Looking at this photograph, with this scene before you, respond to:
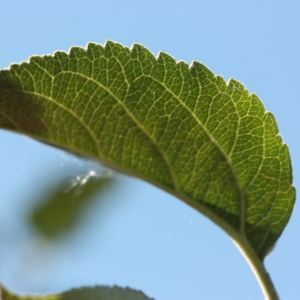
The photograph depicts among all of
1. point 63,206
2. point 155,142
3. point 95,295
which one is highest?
point 155,142

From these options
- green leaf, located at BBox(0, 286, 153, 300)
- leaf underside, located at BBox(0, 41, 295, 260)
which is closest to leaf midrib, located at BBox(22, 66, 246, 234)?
leaf underside, located at BBox(0, 41, 295, 260)

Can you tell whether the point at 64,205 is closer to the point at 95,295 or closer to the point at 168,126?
the point at 168,126

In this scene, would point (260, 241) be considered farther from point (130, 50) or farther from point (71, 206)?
point (71, 206)

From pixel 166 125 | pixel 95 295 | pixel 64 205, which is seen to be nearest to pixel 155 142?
pixel 166 125

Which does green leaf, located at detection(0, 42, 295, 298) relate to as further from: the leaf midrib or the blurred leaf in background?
the blurred leaf in background

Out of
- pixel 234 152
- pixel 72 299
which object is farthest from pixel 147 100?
pixel 72 299

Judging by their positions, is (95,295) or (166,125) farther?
(166,125)

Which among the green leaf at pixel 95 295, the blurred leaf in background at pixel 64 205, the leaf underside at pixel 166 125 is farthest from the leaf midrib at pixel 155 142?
the blurred leaf in background at pixel 64 205

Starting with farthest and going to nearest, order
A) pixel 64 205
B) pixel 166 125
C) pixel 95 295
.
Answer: pixel 64 205 < pixel 166 125 < pixel 95 295
